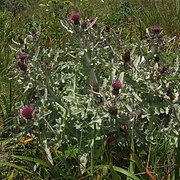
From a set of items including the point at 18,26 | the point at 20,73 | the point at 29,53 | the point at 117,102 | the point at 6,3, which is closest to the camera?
the point at 117,102

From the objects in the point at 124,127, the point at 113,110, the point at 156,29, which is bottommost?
the point at 124,127

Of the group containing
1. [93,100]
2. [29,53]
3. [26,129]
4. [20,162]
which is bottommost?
[20,162]

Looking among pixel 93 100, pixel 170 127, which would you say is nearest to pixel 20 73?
pixel 93 100

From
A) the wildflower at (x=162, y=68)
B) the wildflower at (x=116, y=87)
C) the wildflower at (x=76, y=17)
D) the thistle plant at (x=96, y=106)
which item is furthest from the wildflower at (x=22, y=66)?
the wildflower at (x=162, y=68)

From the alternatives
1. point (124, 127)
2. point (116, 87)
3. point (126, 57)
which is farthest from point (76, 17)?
point (124, 127)

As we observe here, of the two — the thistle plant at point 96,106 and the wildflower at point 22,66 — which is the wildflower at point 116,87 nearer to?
the thistle plant at point 96,106

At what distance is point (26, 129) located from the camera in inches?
82.4

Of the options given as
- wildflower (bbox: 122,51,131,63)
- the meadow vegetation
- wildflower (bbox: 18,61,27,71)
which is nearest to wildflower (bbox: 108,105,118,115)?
the meadow vegetation

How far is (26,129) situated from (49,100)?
0.78 feet

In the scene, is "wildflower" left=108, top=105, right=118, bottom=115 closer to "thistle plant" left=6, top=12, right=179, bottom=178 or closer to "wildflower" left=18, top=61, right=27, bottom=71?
"thistle plant" left=6, top=12, right=179, bottom=178

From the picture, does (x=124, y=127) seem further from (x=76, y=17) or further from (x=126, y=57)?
(x=76, y=17)

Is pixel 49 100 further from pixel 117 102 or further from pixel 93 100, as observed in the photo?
pixel 117 102

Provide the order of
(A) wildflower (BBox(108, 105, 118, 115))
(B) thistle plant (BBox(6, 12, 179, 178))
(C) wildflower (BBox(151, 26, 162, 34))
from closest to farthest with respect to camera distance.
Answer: (A) wildflower (BBox(108, 105, 118, 115))
(B) thistle plant (BBox(6, 12, 179, 178))
(C) wildflower (BBox(151, 26, 162, 34))

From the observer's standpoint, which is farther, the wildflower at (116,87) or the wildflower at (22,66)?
the wildflower at (22,66)
